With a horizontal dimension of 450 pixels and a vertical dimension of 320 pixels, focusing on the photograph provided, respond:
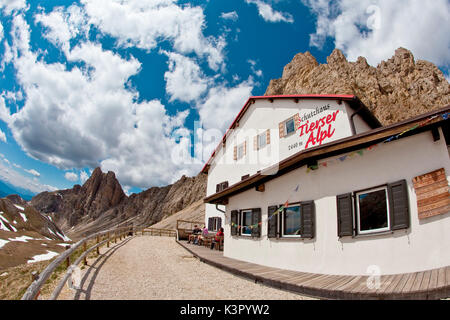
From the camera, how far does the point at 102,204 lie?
130 meters

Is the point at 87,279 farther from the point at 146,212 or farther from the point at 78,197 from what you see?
the point at 78,197

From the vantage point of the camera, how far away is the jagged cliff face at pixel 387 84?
137 feet

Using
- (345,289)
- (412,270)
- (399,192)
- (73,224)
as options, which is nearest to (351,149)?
(399,192)

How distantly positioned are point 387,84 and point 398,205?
50575 millimetres

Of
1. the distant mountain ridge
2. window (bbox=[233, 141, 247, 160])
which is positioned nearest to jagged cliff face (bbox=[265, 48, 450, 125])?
the distant mountain ridge

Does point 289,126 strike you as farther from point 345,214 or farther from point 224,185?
point 345,214

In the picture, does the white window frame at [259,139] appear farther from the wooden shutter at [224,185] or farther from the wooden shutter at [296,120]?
the wooden shutter at [224,185]

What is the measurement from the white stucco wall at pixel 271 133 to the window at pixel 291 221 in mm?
1591

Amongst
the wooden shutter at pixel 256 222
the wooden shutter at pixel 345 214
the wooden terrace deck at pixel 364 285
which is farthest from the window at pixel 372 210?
the wooden shutter at pixel 256 222

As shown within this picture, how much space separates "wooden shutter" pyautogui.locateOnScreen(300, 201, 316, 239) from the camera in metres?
7.43

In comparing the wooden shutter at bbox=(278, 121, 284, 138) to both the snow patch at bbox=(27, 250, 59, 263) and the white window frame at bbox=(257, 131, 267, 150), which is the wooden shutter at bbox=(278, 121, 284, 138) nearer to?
the white window frame at bbox=(257, 131, 267, 150)

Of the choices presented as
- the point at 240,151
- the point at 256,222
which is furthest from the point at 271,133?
the point at 256,222

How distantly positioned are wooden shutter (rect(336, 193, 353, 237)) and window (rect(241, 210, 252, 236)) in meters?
4.74

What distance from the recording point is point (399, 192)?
566 centimetres
